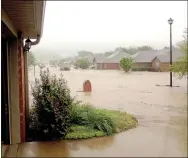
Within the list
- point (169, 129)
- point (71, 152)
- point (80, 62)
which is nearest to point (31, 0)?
→ point (71, 152)

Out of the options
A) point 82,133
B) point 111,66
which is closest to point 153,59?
point 111,66

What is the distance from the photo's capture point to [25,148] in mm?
6203

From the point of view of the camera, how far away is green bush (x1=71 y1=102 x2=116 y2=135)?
24.4ft

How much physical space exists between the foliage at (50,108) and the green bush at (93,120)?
51 cm

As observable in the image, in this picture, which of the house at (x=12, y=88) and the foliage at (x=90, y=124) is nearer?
the house at (x=12, y=88)

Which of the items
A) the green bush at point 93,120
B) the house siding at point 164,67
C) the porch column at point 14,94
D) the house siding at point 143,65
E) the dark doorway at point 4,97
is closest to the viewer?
the dark doorway at point 4,97

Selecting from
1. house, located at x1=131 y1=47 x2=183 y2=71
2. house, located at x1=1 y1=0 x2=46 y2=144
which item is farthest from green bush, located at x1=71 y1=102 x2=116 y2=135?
house, located at x1=131 y1=47 x2=183 y2=71

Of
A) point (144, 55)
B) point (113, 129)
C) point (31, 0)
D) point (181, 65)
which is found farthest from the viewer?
point (144, 55)

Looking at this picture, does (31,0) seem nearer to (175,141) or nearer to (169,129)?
(175,141)

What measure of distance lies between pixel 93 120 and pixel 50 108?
1278mm

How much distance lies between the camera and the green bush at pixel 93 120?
24.4 ft

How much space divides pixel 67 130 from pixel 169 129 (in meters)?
2.65

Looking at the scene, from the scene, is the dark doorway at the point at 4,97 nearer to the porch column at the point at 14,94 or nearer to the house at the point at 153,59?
the porch column at the point at 14,94

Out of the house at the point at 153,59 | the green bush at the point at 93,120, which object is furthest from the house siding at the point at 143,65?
the green bush at the point at 93,120
